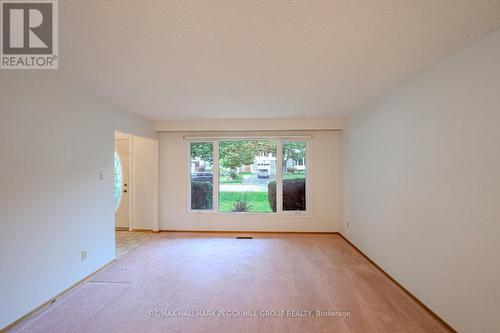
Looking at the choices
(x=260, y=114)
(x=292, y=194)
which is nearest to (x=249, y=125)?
(x=260, y=114)

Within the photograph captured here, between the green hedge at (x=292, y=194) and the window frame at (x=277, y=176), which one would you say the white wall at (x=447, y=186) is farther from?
the green hedge at (x=292, y=194)

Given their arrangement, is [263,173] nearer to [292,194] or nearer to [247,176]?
[247,176]

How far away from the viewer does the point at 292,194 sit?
531cm

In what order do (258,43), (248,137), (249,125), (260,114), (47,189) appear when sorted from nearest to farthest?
(258,43), (47,189), (260,114), (249,125), (248,137)

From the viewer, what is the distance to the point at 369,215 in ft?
12.2

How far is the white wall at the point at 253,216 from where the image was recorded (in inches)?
204

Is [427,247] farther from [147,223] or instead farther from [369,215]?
[147,223]

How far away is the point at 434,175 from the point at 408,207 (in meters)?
0.56

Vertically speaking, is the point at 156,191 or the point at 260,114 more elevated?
Result: the point at 260,114

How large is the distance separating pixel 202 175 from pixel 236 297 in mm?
3209

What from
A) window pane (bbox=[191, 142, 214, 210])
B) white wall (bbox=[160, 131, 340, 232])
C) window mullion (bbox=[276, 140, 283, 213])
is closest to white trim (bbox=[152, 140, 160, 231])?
white wall (bbox=[160, 131, 340, 232])

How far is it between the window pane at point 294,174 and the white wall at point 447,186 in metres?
1.99

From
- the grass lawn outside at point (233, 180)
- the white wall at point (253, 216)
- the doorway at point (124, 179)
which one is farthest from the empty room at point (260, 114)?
the grass lawn outside at point (233, 180)

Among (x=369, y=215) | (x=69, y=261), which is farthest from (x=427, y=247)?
(x=69, y=261)
